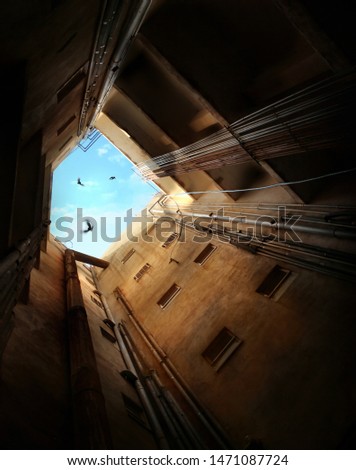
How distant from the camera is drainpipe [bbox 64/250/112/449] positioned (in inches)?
120

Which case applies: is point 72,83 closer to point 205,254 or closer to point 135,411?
point 205,254

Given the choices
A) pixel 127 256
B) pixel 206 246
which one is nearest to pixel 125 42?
pixel 206 246

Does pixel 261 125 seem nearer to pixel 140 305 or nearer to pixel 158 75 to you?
pixel 158 75

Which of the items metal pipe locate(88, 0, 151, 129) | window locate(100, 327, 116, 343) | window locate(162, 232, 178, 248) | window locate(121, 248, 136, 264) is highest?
metal pipe locate(88, 0, 151, 129)

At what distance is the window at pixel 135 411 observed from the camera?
4.70m

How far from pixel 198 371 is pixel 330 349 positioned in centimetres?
255

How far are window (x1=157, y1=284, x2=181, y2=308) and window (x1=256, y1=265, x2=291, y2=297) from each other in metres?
2.90

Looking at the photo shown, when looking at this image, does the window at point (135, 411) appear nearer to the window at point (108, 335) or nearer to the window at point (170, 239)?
the window at point (108, 335)

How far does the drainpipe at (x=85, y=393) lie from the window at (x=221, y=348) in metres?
2.15

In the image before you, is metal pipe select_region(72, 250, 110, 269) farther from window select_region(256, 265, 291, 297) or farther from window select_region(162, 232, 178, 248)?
window select_region(256, 265, 291, 297)

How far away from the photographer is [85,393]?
363cm

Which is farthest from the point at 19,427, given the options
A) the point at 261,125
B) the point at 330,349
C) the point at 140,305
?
the point at 140,305

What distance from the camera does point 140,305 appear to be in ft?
31.1

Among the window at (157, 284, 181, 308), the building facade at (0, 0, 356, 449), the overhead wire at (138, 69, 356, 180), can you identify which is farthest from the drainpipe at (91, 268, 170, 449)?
the overhead wire at (138, 69, 356, 180)
